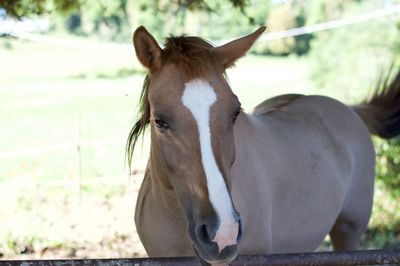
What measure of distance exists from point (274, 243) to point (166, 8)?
10.5ft

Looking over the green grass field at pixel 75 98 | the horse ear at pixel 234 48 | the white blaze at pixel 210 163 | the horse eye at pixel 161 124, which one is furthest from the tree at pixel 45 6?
the white blaze at pixel 210 163

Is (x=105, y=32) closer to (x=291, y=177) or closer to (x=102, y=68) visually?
(x=102, y=68)

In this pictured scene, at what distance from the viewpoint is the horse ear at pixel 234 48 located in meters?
2.68

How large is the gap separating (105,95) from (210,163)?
2058 cm

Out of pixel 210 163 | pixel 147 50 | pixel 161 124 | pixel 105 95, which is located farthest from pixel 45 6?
pixel 105 95

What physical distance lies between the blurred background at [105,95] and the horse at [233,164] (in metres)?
0.42

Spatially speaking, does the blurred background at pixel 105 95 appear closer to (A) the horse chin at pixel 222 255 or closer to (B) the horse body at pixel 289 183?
(B) the horse body at pixel 289 183

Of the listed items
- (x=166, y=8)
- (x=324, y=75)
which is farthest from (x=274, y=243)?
(x=324, y=75)

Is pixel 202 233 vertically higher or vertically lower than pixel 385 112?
higher

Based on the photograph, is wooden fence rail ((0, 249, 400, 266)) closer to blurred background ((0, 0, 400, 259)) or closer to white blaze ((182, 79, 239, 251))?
white blaze ((182, 79, 239, 251))

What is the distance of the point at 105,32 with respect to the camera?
40406 millimetres

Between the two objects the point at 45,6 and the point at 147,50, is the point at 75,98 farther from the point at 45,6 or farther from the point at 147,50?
the point at 147,50

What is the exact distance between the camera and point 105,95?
73.6 ft

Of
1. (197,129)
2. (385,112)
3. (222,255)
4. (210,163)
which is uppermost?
(197,129)
